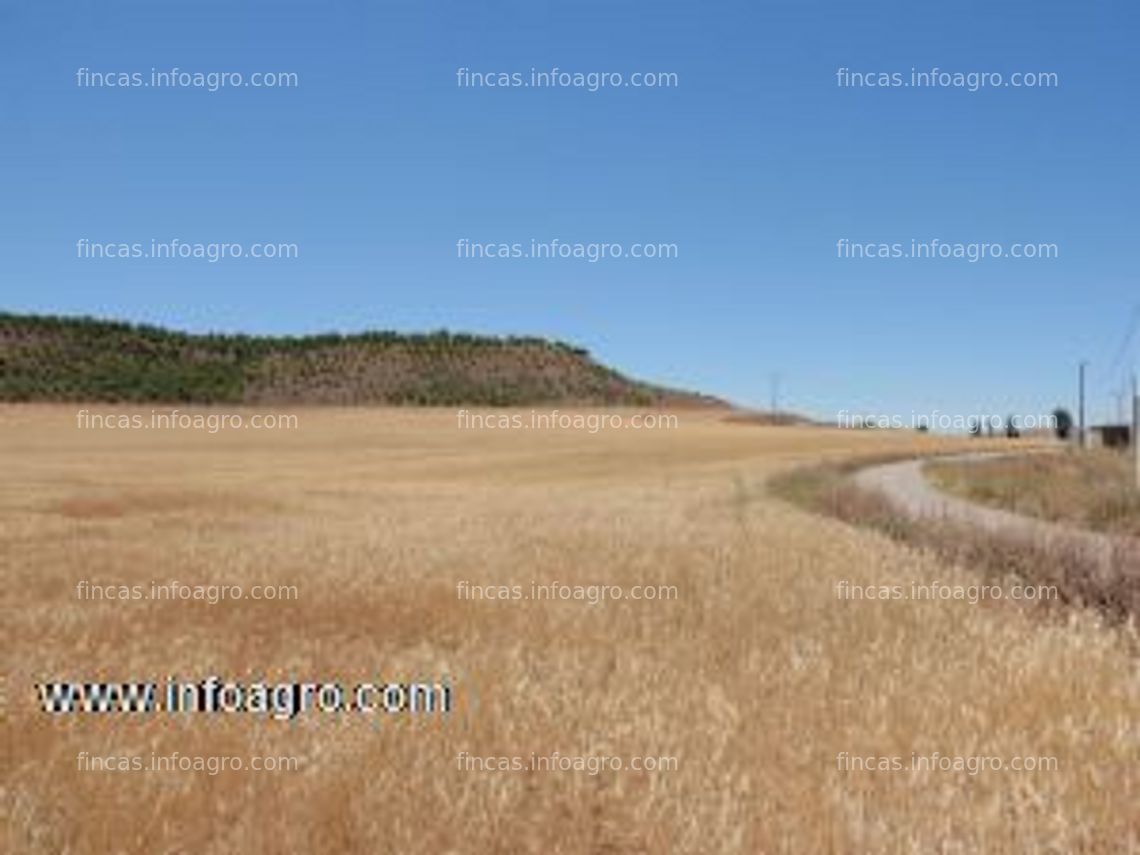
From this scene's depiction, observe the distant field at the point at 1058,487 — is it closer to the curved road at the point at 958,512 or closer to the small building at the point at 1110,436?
the curved road at the point at 958,512

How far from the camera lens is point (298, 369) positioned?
146875mm

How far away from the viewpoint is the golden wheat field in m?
5.24

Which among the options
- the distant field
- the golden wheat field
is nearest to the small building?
the distant field

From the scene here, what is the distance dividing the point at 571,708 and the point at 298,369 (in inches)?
5595

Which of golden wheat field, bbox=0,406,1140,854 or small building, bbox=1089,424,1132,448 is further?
small building, bbox=1089,424,1132,448

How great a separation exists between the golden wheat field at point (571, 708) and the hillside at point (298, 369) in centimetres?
11230

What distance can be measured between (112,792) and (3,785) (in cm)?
47

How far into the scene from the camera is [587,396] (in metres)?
152

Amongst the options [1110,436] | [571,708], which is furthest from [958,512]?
[1110,436]

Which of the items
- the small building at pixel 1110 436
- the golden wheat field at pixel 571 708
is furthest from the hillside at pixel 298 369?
the golden wheat field at pixel 571 708

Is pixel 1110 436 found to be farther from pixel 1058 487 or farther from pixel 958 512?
pixel 958 512

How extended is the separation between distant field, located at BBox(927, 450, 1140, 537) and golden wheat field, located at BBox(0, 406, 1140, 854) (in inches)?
508

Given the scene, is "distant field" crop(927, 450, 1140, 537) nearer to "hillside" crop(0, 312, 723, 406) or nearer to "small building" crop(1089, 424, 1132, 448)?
"small building" crop(1089, 424, 1132, 448)

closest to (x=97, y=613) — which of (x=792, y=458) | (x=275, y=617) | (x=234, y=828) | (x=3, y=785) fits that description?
(x=275, y=617)
